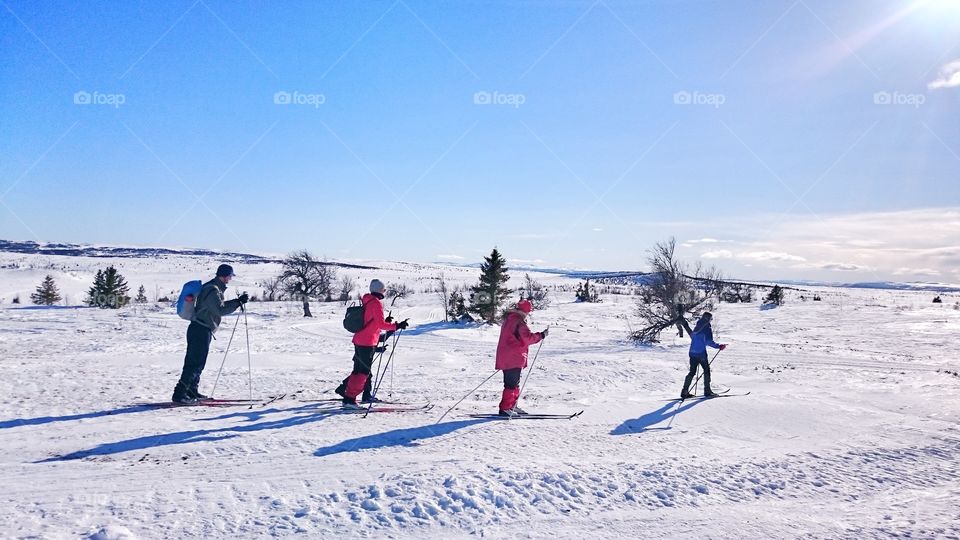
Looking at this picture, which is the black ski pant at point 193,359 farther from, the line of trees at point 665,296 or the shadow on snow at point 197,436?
the line of trees at point 665,296

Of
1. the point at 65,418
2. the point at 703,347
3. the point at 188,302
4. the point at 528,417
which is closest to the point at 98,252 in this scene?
the point at 188,302

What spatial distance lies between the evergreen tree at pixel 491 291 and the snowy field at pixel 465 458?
1682cm

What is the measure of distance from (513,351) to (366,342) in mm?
2277

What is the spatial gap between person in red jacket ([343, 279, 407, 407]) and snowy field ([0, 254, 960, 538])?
1.98ft

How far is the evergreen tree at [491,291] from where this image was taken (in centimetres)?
3053

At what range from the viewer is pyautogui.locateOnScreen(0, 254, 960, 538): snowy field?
14.6 ft

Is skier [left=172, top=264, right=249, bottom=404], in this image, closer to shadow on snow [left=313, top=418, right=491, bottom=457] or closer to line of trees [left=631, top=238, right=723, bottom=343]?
shadow on snow [left=313, top=418, right=491, bottom=457]

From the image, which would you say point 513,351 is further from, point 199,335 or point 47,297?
point 47,297

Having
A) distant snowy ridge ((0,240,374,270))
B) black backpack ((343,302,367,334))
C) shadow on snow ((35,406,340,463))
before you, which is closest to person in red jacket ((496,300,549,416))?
black backpack ((343,302,367,334))

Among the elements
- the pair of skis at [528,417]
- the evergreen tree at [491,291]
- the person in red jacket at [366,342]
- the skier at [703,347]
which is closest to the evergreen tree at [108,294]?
the evergreen tree at [491,291]

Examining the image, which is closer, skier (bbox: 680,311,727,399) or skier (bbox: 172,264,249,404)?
skier (bbox: 172,264,249,404)

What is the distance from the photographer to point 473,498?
4828mm

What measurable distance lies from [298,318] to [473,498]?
26478 millimetres

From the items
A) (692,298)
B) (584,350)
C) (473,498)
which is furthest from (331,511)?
(692,298)
